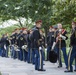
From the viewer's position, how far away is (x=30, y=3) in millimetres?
33406

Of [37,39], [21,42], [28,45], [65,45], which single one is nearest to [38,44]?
[37,39]

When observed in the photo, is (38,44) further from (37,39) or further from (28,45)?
(28,45)

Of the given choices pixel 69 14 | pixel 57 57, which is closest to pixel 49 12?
pixel 69 14

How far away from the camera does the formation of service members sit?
13625mm

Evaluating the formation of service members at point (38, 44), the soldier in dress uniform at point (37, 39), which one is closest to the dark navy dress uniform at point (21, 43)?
the formation of service members at point (38, 44)

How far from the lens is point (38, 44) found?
14266mm

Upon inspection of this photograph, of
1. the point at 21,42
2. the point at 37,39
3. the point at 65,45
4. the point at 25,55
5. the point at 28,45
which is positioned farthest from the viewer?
the point at 21,42

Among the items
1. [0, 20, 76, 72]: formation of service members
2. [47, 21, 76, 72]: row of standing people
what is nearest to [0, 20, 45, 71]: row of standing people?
[0, 20, 76, 72]: formation of service members

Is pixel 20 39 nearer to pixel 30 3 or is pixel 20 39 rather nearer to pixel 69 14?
pixel 69 14

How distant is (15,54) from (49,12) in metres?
8.62

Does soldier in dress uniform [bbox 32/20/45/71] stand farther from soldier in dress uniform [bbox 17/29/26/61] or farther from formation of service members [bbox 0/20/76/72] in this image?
soldier in dress uniform [bbox 17/29/26/61]

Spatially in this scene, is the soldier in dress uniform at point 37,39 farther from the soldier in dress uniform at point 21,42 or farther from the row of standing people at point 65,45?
the soldier in dress uniform at point 21,42

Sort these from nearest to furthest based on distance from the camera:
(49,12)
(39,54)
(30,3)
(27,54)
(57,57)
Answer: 1. (39,54)
2. (57,57)
3. (27,54)
4. (49,12)
5. (30,3)

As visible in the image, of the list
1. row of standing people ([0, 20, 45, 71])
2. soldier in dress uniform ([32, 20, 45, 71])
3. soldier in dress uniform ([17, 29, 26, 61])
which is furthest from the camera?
soldier in dress uniform ([17, 29, 26, 61])
